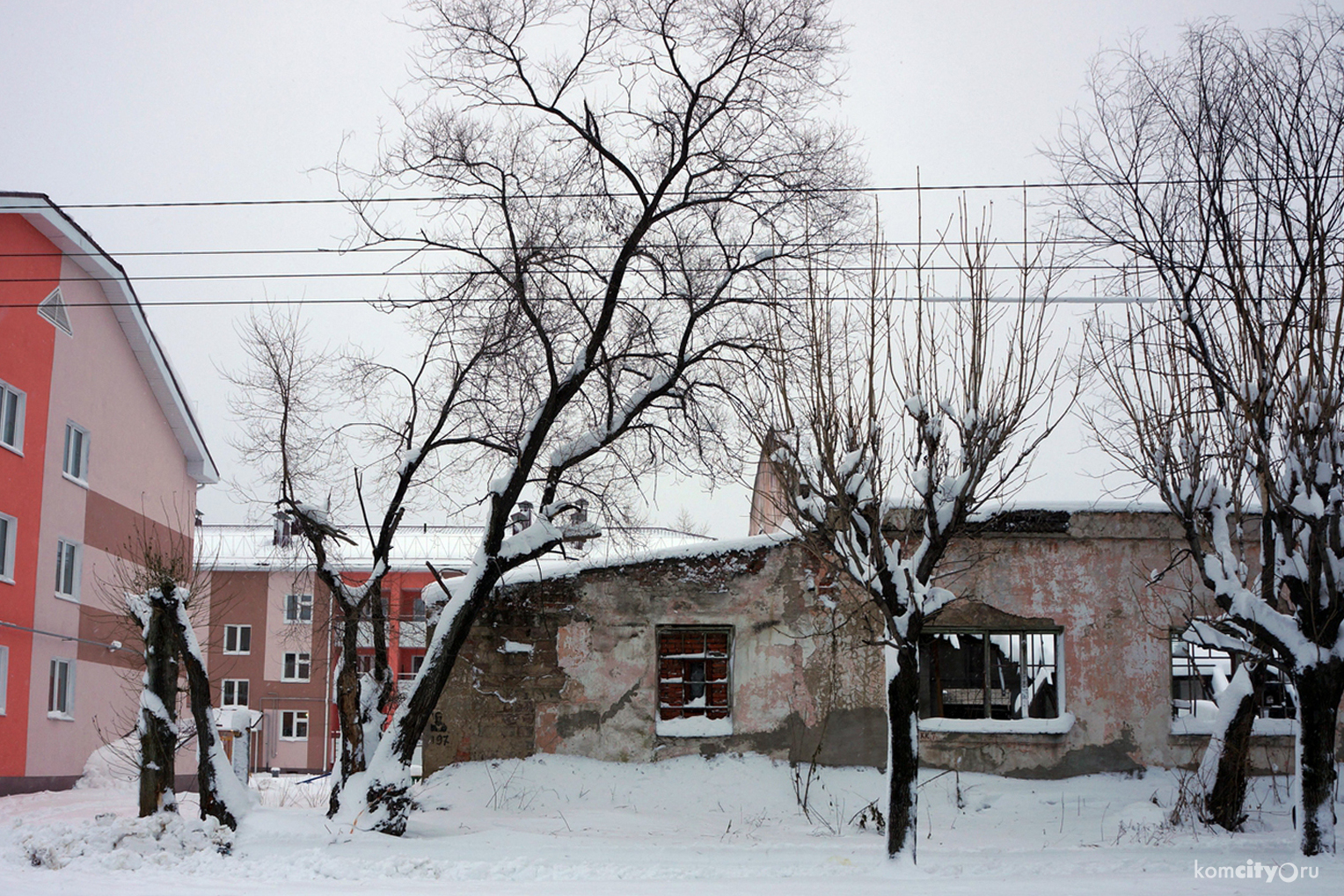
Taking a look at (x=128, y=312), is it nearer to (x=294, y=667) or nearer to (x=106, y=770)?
(x=106, y=770)

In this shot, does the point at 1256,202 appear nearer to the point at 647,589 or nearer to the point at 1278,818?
the point at 1278,818

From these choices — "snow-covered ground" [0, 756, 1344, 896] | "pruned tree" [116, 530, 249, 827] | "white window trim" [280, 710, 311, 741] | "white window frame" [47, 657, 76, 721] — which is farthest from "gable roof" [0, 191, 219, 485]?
"white window trim" [280, 710, 311, 741]

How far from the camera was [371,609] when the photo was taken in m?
13.8

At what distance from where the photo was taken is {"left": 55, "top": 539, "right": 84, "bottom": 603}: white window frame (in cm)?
2242

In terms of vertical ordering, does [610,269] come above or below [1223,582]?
above

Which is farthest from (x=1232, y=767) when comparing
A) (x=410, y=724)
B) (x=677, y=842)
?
(x=410, y=724)

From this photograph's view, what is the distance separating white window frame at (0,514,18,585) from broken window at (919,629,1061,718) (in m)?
16.6

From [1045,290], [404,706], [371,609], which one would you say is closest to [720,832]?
[404,706]

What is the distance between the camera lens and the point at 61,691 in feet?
73.5

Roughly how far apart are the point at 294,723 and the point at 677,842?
35858 mm

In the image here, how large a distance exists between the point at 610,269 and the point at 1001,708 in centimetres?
805

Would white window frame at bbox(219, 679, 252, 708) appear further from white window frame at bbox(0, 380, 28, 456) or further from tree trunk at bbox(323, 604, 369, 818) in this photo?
tree trunk at bbox(323, 604, 369, 818)

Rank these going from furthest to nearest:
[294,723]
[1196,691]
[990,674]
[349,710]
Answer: [294,723] → [1196,691] → [990,674] → [349,710]

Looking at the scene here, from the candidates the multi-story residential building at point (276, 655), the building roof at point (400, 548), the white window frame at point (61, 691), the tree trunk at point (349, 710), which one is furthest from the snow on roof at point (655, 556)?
the multi-story residential building at point (276, 655)
